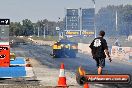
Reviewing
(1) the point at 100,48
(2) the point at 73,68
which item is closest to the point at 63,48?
(2) the point at 73,68

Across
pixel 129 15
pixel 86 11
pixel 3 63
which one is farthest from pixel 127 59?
pixel 129 15

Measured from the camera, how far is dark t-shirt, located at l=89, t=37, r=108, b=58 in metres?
14.0

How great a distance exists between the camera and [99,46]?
14.0 metres

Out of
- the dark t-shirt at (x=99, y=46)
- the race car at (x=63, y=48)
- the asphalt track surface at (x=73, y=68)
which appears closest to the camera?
the dark t-shirt at (x=99, y=46)

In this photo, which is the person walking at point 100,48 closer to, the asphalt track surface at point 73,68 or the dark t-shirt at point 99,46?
the dark t-shirt at point 99,46

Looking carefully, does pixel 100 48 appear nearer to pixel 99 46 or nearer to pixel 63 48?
pixel 99 46

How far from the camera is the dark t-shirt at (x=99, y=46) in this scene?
14.0m

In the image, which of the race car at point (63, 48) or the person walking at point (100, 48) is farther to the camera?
the race car at point (63, 48)

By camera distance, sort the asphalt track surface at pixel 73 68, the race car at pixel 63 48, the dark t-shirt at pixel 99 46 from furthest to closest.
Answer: the race car at pixel 63 48
the asphalt track surface at pixel 73 68
the dark t-shirt at pixel 99 46

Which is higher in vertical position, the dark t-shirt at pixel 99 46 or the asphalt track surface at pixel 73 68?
Answer: the dark t-shirt at pixel 99 46

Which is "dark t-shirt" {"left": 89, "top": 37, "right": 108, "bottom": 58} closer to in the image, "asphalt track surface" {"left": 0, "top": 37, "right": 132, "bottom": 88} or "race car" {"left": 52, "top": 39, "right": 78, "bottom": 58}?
"asphalt track surface" {"left": 0, "top": 37, "right": 132, "bottom": 88}

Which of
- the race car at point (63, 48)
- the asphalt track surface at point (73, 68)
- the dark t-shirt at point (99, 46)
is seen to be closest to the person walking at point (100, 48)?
the dark t-shirt at point (99, 46)

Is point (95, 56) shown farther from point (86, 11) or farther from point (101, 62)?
point (86, 11)

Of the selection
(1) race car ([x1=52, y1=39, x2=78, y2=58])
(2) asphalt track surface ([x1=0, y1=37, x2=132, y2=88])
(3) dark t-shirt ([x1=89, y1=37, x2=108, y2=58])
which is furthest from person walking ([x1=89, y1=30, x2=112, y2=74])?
(1) race car ([x1=52, y1=39, x2=78, y2=58])
